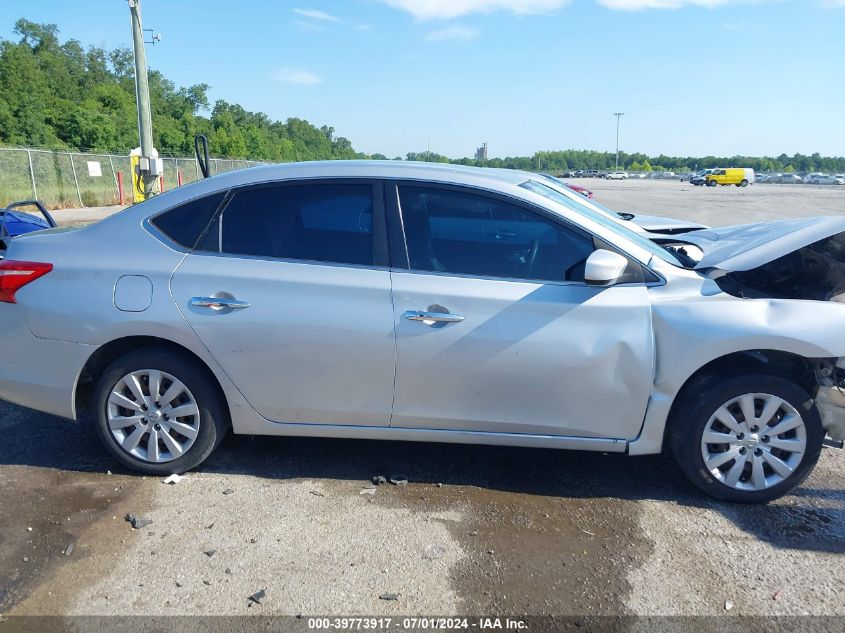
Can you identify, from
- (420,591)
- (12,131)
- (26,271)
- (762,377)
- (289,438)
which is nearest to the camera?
(420,591)

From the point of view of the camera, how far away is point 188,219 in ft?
13.3

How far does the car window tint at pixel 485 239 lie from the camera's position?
3789 mm

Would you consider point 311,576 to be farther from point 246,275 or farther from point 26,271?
point 26,271

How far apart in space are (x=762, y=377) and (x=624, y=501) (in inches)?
38.7

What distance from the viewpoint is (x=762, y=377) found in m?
3.68

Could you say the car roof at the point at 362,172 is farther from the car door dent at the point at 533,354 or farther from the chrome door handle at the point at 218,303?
the chrome door handle at the point at 218,303

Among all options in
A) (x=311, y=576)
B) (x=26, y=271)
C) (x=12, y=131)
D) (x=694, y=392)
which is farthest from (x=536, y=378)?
(x=12, y=131)

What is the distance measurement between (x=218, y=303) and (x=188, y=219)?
1.90 ft

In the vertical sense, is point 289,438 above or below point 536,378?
below

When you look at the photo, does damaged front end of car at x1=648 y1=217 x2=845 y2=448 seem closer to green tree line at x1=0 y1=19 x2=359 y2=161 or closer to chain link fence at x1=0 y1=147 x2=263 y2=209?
chain link fence at x1=0 y1=147 x2=263 y2=209

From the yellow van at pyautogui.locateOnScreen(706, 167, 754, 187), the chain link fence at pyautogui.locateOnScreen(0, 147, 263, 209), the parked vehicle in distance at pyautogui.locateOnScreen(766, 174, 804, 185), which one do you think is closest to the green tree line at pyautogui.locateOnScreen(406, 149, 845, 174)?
the parked vehicle in distance at pyautogui.locateOnScreen(766, 174, 804, 185)

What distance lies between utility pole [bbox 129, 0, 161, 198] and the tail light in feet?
42.7

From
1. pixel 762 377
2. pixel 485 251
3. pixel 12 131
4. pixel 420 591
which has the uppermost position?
pixel 12 131

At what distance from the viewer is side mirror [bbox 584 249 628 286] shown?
11.6ft
